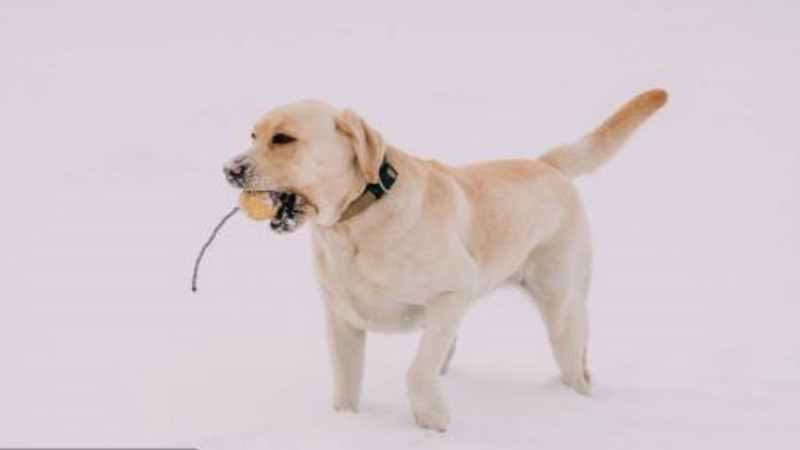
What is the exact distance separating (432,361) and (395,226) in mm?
609

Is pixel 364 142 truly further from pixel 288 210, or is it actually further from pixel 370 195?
pixel 288 210

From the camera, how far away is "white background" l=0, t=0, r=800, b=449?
489 cm

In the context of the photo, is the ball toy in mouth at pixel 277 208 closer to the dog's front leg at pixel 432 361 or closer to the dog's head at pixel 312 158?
the dog's head at pixel 312 158

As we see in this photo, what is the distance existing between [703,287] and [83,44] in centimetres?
966

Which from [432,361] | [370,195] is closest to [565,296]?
[432,361]

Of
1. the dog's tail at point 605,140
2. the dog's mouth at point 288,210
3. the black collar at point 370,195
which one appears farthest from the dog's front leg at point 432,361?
the dog's tail at point 605,140

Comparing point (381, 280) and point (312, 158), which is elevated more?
point (312, 158)

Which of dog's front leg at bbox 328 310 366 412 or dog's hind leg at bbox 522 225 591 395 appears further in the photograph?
dog's hind leg at bbox 522 225 591 395

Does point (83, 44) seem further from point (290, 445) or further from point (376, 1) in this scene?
point (290, 445)

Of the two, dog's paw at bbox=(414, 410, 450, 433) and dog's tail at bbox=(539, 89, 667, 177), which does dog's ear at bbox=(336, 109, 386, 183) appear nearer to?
dog's paw at bbox=(414, 410, 450, 433)

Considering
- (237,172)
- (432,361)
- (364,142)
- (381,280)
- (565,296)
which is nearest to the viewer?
(237,172)

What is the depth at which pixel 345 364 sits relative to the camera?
4.54 m

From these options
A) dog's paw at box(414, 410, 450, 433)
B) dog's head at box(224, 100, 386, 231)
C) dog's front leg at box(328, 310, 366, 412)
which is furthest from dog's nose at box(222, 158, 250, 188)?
dog's paw at box(414, 410, 450, 433)

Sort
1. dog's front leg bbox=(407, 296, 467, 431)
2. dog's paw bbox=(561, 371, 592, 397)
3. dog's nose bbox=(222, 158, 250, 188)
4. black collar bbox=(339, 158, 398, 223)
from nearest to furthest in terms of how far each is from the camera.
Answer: dog's nose bbox=(222, 158, 250, 188) → black collar bbox=(339, 158, 398, 223) → dog's front leg bbox=(407, 296, 467, 431) → dog's paw bbox=(561, 371, 592, 397)
